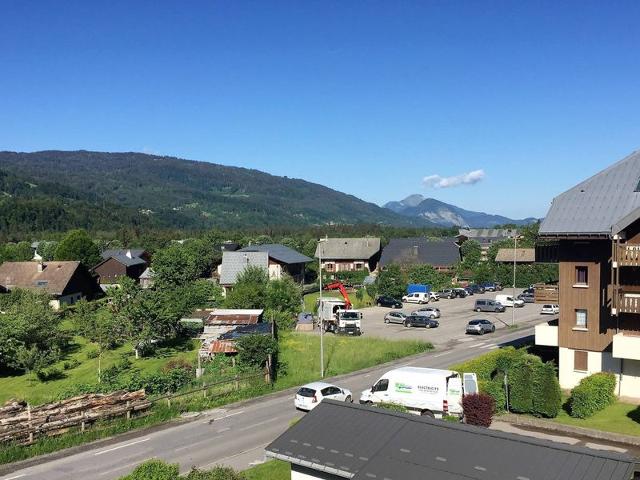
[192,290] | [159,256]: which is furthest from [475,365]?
[159,256]

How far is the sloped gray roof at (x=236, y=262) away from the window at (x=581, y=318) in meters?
54.7

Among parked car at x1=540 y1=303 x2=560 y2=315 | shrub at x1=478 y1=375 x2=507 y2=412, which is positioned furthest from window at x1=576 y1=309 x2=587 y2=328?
parked car at x1=540 y1=303 x2=560 y2=315

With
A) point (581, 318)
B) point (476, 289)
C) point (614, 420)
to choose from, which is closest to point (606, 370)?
point (581, 318)

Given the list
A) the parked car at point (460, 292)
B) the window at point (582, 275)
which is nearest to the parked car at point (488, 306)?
the parked car at point (460, 292)

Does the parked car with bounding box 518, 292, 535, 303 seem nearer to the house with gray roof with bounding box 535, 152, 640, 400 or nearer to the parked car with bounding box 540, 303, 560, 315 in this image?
the parked car with bounding box 540, 303, 560, 315

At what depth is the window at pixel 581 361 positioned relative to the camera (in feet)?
98.3

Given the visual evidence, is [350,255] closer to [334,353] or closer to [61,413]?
[334,353]

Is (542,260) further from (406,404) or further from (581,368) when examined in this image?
(406,404)

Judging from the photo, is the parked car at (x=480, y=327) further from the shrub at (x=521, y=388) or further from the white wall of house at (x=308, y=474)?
the white wall of house at (x=308, y=474)

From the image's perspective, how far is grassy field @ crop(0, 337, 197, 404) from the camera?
3500cm

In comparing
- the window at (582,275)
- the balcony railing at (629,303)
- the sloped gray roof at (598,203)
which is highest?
the sloped gray roof at (598,203)

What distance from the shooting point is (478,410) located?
2350cm

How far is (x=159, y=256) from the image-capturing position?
204ft

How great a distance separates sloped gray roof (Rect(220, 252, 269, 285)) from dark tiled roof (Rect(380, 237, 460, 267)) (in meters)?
25.7
